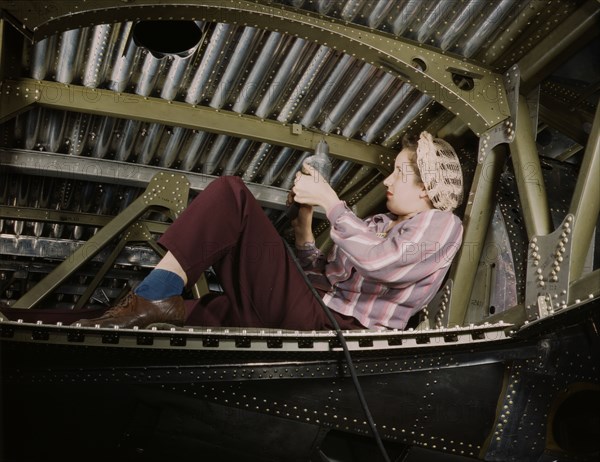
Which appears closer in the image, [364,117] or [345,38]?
[345,38]

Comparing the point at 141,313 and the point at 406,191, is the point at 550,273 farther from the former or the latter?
the point at 141,313

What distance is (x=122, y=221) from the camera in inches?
223

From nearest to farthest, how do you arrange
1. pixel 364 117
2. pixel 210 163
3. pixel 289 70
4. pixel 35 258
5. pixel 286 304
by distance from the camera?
pixel 286 304
pixel 289 70
pixel 364 117
pixel 210 163
pixel 35 258

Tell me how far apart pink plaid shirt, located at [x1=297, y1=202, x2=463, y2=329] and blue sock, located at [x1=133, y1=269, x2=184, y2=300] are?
833 millimetres

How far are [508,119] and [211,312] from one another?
7.17ft

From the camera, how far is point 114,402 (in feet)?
10.5

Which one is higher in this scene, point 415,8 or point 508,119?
point 415,8

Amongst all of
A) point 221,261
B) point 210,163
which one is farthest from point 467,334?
point 210,163

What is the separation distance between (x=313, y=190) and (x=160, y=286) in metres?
0.98

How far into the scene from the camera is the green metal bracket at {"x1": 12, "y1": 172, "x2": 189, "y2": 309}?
5316 millimetres

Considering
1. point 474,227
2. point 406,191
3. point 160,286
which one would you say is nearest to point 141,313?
point 160,286

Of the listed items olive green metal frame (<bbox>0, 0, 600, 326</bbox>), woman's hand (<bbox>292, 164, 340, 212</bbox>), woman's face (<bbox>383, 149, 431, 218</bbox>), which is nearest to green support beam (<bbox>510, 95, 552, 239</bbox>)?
olive green metal frame (<bbox>0, 0, 600, 326</bbox>)

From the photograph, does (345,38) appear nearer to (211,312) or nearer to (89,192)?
→ (211,312)

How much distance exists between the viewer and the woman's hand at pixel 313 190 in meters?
3.56
